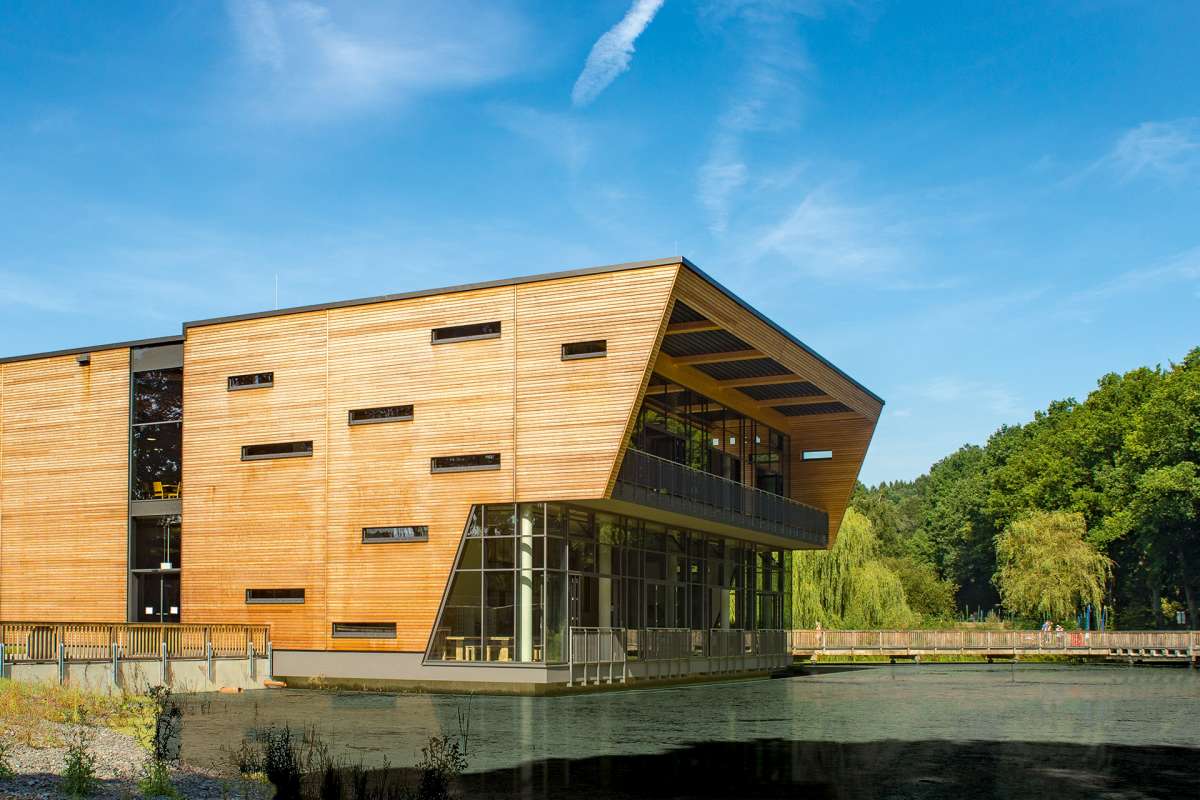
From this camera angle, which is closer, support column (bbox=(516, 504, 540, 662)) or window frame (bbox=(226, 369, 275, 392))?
support column (bbox=(516, 504, 540, 662))

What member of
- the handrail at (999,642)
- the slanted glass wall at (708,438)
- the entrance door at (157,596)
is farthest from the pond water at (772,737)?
the handrail at (999,642)

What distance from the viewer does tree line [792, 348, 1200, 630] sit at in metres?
59.2

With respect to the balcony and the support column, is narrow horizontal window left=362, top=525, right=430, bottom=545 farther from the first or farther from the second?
the balcony

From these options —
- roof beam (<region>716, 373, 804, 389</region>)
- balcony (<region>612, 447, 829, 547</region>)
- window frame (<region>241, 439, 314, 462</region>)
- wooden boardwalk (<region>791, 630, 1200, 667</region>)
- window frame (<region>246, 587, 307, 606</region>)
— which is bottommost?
wooden boardwalk (<region>791, 630, 1200, 667</region>)

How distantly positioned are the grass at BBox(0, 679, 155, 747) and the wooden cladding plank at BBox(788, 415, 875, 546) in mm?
28992

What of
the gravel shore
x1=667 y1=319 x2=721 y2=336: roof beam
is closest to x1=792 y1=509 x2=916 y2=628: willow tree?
x1=667 y1=319 x2=721 y2=336: roof beam

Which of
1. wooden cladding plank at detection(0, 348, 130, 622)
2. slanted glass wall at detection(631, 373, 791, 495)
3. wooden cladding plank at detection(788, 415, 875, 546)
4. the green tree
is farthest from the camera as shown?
the green tree

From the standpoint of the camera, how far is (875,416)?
4575 cm

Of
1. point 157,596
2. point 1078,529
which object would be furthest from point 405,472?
point 1078,529

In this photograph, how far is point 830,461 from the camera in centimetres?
4716

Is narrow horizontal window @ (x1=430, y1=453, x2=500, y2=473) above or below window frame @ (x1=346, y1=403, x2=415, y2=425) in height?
below

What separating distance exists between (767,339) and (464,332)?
828 centimetres

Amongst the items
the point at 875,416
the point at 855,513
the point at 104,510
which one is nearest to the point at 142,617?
the point at 104,510

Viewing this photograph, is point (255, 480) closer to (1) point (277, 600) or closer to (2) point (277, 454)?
(2) point (277, 454)
